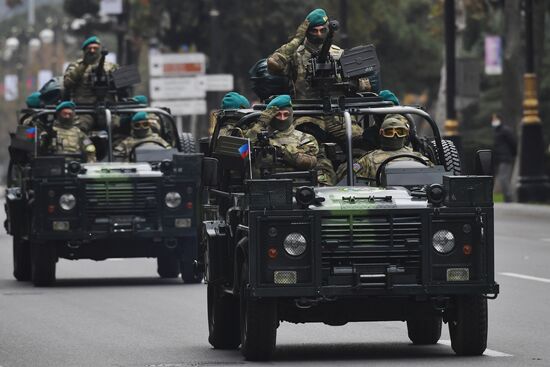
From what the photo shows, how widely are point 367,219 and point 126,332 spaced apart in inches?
151

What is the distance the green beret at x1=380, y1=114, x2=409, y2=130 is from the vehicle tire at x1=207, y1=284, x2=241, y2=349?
1.72 m

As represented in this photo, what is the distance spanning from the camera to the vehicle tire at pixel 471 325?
13039 mm

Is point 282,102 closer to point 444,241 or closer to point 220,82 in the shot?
point 444,241

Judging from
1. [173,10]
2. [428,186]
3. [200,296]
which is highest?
[173,10]

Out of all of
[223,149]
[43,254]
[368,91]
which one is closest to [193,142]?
[43,254]

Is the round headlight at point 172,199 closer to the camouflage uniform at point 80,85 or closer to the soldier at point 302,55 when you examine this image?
the camouflage uniform at point 80,85

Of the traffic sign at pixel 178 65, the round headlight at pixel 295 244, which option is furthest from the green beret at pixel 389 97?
the traffic sign at pixel 178 65

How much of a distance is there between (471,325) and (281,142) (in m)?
2.06

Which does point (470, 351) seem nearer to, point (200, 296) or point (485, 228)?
point (485, 228)

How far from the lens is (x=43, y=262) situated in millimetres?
21750

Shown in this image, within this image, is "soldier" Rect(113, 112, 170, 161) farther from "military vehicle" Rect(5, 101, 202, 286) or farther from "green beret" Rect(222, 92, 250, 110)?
"green beret" Rect(222, 92, 250, 110)

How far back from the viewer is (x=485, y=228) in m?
13.0

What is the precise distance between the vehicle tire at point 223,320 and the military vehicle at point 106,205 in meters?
7.11

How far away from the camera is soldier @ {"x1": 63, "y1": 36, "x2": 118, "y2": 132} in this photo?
24688mm
